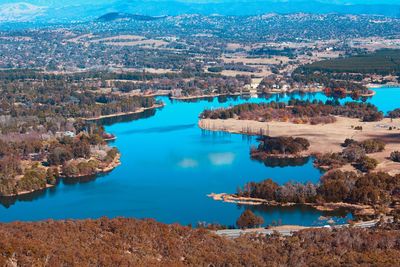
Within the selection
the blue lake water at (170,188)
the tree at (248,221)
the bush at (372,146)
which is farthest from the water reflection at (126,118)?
the tree at (248,221)

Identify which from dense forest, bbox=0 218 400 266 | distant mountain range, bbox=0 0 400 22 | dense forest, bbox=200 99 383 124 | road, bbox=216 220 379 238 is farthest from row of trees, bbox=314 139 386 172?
distant mountain range, bbox=0 0 400 22

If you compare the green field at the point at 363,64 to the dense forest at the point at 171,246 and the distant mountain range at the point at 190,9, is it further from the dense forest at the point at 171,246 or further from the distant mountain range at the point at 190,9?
the distant mountain range at the point at 190,9

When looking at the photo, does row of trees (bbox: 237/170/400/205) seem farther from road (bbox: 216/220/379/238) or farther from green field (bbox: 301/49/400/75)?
green field (bbox: 301/49/400/75)

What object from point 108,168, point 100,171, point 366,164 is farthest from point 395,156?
point 100,171

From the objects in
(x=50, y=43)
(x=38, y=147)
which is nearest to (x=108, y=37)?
(x=50, y=43)

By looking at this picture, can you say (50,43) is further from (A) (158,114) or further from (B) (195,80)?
(A) (158,114)

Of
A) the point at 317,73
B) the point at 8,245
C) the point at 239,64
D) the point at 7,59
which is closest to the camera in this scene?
the point at 8,245

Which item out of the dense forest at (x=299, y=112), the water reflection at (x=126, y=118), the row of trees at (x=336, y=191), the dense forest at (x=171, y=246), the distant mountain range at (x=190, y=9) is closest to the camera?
the dense forest at (x=171, y=246)
